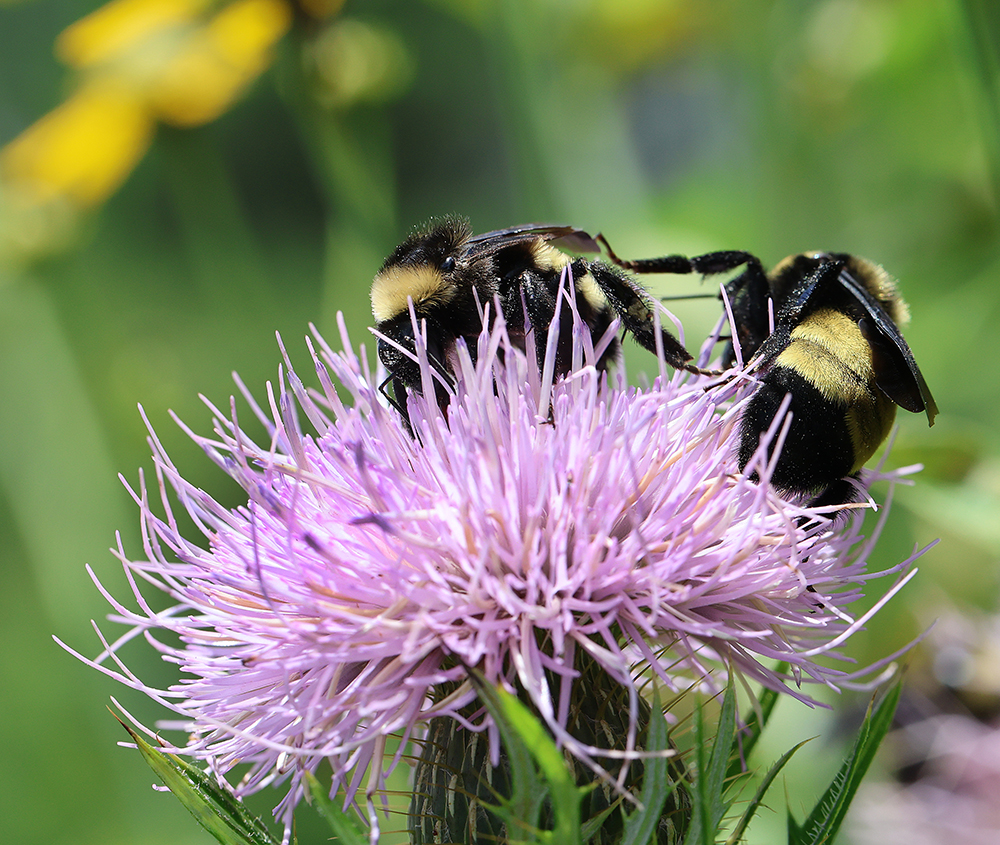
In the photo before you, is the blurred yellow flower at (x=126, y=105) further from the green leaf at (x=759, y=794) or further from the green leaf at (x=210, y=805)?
the green leaf at (x=759, y=794)

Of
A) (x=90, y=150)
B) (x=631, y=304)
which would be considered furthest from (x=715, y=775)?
(x=90, y=150)

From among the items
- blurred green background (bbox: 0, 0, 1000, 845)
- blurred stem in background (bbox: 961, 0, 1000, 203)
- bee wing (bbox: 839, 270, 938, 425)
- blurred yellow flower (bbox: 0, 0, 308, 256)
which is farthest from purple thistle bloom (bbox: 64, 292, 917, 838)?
blurred yellow flower (bbox: 0, 0, 308, 256)

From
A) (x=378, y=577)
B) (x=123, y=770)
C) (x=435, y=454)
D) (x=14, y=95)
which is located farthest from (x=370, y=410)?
(x=14, y=95)

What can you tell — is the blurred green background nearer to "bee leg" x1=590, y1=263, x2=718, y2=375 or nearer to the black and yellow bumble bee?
the black and yellow bumble bee

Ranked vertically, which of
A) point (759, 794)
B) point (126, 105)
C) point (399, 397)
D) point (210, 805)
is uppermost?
point (126, 105)

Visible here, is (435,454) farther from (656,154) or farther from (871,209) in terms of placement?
(656,154)

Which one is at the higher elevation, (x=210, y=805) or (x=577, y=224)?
(x=577, y=224)

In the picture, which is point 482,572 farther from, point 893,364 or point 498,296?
point 893,364
